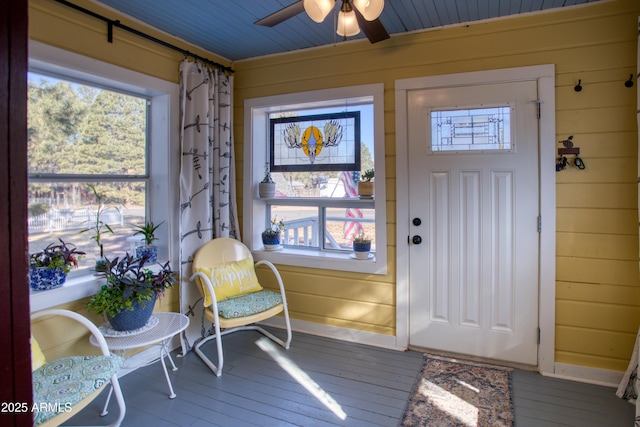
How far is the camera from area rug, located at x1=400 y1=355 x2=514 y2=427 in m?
2.19

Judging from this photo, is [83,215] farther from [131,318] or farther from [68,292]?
[131,318]

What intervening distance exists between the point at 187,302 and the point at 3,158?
2.81 metres

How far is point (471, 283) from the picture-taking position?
9.54 ft

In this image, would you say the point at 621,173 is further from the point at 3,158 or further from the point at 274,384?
the point at 3,158

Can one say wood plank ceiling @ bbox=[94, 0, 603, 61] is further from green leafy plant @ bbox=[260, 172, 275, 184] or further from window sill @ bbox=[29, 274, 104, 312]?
window sill @ bbox=[29, 274, 104, 312]

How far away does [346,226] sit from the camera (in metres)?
3.54

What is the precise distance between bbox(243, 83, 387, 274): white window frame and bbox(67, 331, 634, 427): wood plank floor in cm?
76

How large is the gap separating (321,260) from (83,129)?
80.7 inches

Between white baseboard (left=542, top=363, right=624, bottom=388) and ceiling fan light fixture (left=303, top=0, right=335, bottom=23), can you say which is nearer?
ceiling fan light fixture (left=303, top=0, right=335, bottom=23)

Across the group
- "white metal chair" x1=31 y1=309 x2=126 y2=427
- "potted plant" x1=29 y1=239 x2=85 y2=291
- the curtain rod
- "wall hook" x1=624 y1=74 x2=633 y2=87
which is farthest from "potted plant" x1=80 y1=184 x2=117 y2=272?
"wall hook" x1=624 y1=74 x2=633 y2=87

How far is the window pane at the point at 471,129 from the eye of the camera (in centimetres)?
279

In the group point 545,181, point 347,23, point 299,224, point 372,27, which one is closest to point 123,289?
point 299,224

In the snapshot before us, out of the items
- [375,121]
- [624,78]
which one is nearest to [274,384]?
[375,121]

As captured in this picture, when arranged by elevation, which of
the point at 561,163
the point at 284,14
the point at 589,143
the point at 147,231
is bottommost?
the point at 147,231
